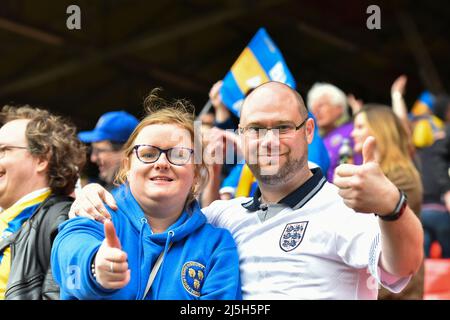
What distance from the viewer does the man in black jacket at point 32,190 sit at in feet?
9.23

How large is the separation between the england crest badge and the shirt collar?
0.27 ft

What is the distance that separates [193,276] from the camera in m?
2.53

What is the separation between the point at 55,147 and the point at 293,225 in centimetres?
120

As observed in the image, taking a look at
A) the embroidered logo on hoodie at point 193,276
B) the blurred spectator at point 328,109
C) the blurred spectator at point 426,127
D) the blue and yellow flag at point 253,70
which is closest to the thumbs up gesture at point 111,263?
the embroidered logo on hoodie at point 193,276

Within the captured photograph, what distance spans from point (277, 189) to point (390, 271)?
649 millimetres

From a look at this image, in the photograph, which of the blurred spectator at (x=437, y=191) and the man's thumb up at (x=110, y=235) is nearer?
the man's thumb up at (x=110, y=235)

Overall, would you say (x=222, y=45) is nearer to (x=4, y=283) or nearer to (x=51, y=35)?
(x=51, y=35)

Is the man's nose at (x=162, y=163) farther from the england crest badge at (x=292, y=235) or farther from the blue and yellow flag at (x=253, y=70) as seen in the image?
the blue and yellow flag at (x=253, y=70)

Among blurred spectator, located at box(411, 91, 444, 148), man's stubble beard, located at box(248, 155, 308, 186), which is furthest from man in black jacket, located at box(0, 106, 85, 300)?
blurred spectator, located at box(411, 91, 444, 148)

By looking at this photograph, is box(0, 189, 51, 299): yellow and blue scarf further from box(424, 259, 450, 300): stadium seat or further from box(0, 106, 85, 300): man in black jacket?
box(424, 259, 450, 300): stadium seat

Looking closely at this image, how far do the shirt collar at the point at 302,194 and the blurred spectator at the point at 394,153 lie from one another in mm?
1319

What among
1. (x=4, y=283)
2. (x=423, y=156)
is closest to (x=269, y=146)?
(x=4, y=283)

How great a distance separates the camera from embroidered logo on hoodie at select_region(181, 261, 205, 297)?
2500 millimetres

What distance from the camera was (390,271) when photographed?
2.21 m
